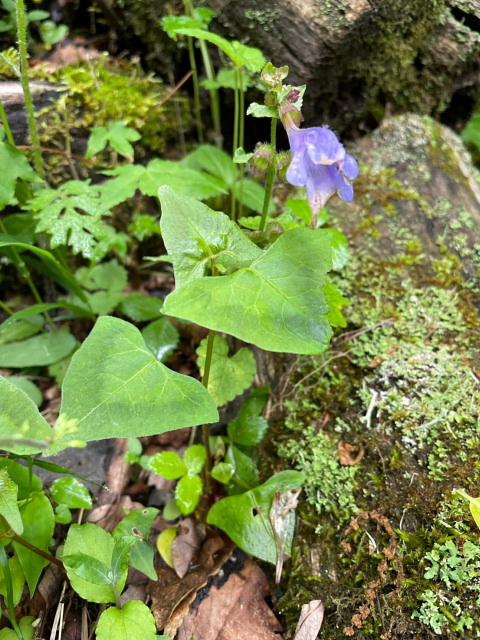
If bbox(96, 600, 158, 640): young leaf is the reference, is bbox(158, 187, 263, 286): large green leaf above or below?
above

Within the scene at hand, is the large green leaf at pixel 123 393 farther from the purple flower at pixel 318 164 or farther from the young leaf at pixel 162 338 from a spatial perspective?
the young leaf at pixel 162 338

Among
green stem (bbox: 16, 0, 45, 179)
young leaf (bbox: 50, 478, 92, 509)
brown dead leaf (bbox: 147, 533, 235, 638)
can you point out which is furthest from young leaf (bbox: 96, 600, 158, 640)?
green stem (bbox: 16, 0, 45, 179)

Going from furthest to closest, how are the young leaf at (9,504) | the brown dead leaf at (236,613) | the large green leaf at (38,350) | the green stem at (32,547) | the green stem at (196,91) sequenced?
the green stem at (196,91), the large green leaf at (38,350), the brown dead leaf at (236,613), the green stem at (32,547), the young leaf at (9,504)

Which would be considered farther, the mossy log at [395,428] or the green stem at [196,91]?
the green stem at [196,91]

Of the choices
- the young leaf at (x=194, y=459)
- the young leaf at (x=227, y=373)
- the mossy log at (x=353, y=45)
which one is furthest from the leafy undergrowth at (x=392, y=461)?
the mossy log at (x=353, y=45)

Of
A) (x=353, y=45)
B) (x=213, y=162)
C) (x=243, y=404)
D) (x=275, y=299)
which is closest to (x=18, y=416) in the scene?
(x=275, y=299)

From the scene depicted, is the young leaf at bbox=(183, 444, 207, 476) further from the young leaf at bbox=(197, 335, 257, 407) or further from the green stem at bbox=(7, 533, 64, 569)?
the green stem at bbox=(7, 533, 64, 569)

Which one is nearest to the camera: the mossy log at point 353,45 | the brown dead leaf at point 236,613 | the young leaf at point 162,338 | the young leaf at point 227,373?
the brown dead leaf at point 236,613
